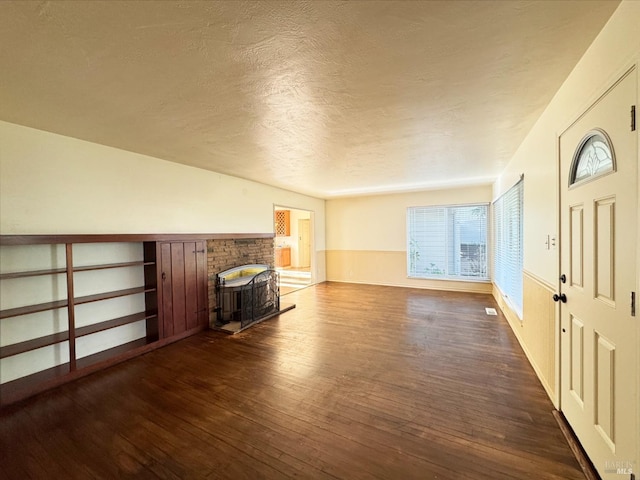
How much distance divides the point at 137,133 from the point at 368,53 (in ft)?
8.37

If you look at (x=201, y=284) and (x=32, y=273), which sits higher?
(x=32, y=273)

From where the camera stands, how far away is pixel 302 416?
211cm

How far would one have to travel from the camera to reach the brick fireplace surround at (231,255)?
4.41 meters

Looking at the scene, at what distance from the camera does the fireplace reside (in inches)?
171

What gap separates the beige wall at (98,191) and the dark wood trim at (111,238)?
187 millimetres

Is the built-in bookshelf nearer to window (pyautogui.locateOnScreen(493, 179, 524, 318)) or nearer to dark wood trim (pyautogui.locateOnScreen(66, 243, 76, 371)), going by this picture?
dark wood trim (pyautogui.locateOnScreen(66, 243, 76, 371))

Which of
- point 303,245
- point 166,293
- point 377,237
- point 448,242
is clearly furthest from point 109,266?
point 303,245

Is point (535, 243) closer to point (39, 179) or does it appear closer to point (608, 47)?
point (608, 47)

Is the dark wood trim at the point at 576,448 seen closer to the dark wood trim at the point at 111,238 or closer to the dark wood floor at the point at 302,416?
the dark wood floor at the point at 302,416

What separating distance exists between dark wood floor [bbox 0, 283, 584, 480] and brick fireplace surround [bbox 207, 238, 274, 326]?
102cm

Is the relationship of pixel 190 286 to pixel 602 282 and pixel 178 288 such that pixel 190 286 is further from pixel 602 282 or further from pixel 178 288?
pixel 602 282

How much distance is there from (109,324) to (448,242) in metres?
6.89

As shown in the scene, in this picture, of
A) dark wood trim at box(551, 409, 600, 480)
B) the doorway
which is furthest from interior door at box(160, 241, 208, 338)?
the doorway

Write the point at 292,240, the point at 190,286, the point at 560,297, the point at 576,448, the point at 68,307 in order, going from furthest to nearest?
1. the point at 292,240
2. the point at 190,286
3. the point at 68,307
4. the point at 560,297
5. the point at 576,448
